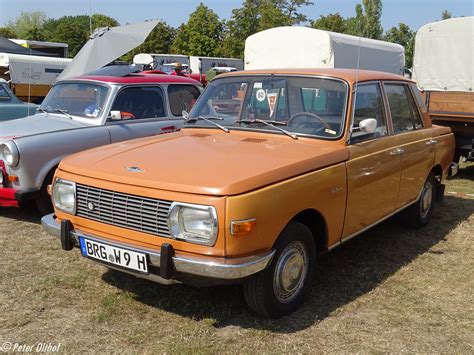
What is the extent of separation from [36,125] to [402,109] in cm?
432

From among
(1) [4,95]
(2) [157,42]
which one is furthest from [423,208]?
(2) [157,42]

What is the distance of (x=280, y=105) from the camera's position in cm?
433

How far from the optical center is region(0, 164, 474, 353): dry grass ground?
328 cm

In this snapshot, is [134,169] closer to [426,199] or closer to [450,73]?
[426,199]

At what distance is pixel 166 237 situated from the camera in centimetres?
313

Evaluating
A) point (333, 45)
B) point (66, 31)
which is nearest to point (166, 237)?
point (333, 45)

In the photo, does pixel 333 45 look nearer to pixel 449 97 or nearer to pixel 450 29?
pixel 450 29

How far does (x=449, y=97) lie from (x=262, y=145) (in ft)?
20.1

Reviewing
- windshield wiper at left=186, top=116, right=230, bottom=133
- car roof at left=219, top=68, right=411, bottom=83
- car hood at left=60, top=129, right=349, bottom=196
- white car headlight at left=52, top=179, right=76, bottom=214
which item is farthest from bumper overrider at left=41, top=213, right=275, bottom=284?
car roof at left=219, top=68, right=411, bottom=83

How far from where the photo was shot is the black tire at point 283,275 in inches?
131

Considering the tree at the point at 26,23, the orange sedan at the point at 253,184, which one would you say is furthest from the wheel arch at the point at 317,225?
the tree at the point at 26,23

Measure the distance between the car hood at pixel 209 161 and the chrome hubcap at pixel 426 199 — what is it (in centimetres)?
221

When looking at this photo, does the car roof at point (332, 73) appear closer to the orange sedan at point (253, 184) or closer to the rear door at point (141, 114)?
the orange sedan at point (253, 184)

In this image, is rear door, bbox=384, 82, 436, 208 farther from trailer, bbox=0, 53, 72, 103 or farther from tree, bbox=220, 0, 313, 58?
tree, bbox=220, 0, 313, 58
